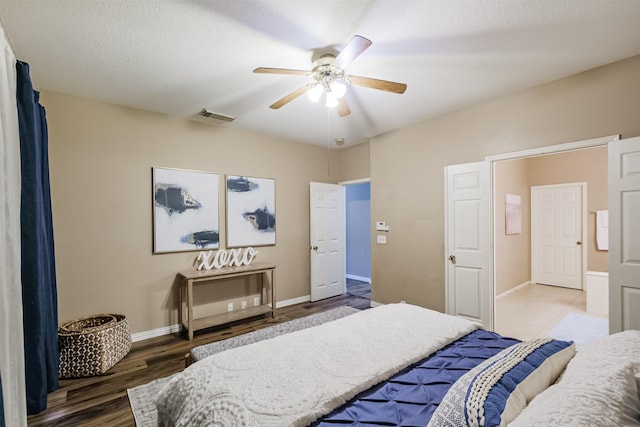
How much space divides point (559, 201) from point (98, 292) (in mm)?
7790

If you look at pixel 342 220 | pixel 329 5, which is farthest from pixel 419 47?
pixel 342 220

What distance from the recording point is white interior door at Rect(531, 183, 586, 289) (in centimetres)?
536

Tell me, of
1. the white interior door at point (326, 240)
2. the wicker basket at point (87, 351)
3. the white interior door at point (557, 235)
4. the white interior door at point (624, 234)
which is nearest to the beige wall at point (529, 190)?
the white interior door at point (557, 235)

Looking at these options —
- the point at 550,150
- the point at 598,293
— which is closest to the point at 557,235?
the point at 598,293

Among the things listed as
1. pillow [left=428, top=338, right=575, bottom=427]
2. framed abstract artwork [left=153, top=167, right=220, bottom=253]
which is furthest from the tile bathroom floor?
framed abstract artwork [left=153, top=167, right=220, bottom=253]

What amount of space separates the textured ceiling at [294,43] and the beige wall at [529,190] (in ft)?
9.21

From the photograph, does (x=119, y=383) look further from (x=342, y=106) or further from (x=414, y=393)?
(x=342, y=106)

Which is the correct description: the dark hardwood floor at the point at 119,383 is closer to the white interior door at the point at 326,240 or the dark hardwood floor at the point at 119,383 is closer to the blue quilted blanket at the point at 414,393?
the white interior door at the point at 326,240

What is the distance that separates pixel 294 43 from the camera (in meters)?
2.10

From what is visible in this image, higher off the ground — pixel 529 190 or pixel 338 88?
pixel 338 88

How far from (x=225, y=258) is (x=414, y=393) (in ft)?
10.4

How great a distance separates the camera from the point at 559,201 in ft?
18.3

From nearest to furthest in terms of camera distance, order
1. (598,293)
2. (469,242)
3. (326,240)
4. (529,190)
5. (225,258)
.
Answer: (469,242), (225,258), (598,293), (326,240), (529,190)

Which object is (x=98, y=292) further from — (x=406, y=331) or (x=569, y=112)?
(x=569, y=112)
